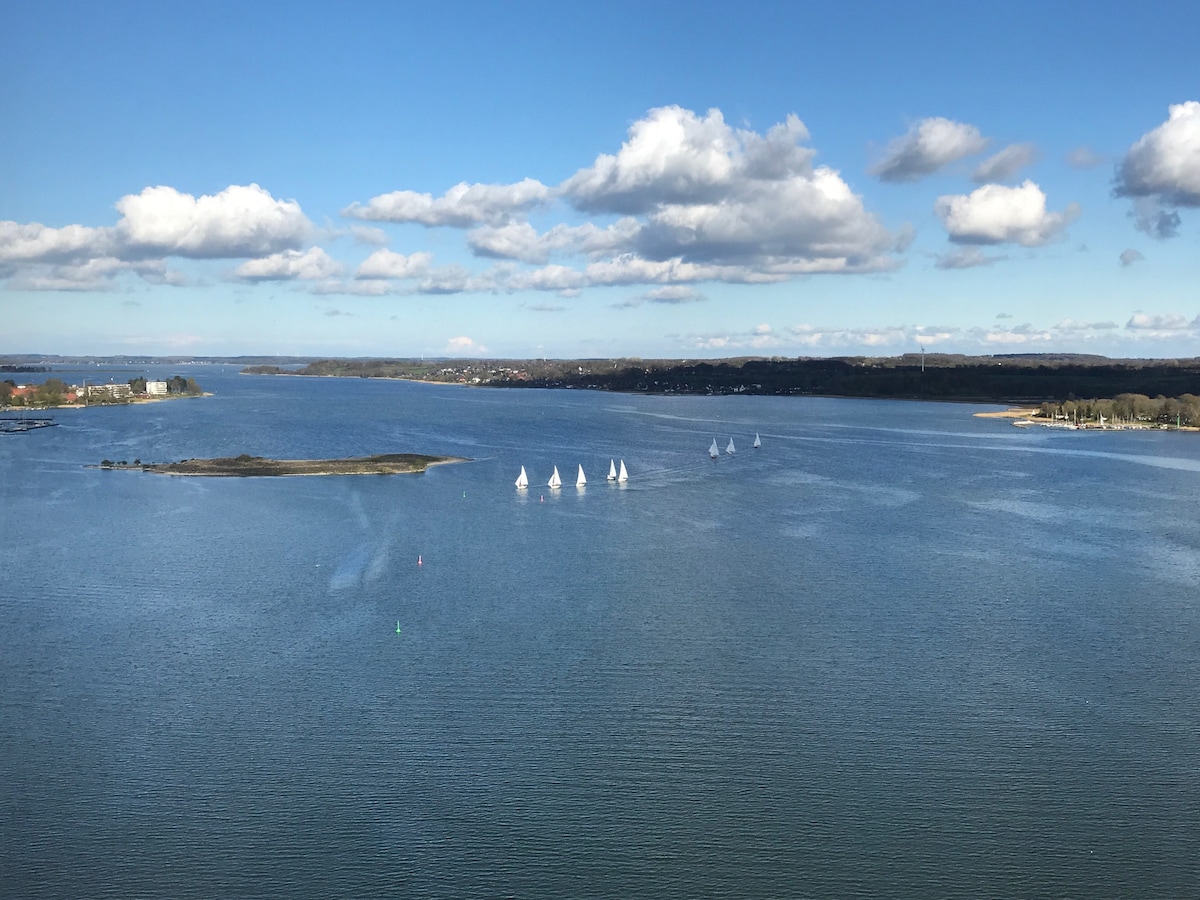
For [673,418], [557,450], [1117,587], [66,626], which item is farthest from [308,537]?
[673,418]

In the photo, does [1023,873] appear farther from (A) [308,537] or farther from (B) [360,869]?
(A) [308,537]

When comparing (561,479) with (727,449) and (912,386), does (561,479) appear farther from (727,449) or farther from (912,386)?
→ (912,386)

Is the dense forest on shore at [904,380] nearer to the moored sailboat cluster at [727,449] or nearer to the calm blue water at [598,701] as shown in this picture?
the moored sailboat cluster at [727,449]

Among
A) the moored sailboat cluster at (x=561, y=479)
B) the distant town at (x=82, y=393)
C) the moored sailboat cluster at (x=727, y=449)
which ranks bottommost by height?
the moored sailboat cluster at (x=561, y=479)

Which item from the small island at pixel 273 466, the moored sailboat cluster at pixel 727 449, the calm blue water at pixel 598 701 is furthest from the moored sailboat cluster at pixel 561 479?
the moored sailboat cluster at pixel 727 449

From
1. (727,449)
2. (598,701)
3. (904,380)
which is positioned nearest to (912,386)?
(904,380)

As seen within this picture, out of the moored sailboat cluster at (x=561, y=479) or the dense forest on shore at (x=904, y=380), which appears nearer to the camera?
the moored sailboat cluster at (x=561, y=479)
